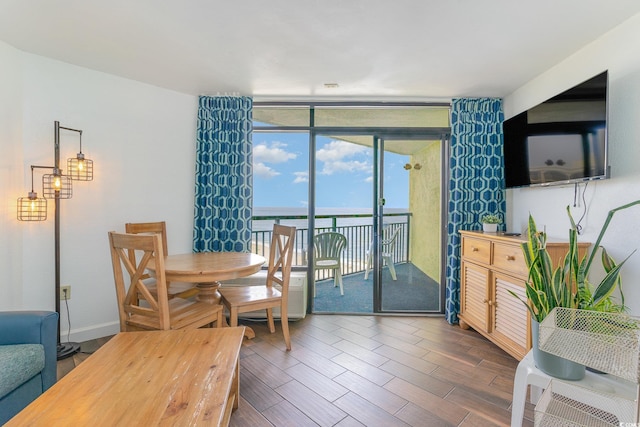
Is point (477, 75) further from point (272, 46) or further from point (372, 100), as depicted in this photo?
point (272, 46)

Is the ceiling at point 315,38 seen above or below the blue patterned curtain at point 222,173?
above

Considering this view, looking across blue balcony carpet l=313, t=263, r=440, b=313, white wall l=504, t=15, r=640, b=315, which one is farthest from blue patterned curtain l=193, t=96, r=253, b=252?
white wall l=504, t=15, r=640, b=315

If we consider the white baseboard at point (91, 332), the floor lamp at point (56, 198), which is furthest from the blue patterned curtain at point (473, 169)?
the floor lamp at point (56, 198)

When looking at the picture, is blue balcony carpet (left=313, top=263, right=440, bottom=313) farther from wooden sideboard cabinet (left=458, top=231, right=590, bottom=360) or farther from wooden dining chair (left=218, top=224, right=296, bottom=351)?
wooden dining chair (left=218, top=224, right=296, bottom=351)

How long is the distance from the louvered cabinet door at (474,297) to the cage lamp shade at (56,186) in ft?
12.1

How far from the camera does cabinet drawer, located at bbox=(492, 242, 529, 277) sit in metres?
2.26

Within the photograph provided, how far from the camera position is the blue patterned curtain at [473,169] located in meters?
3.15

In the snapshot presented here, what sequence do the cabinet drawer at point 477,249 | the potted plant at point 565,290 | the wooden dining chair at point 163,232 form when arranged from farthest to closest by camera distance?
1. the wooden dining chair at point 163,232
2. the cabinet drawer at point 477,249
3. the potted plant at point 565,290

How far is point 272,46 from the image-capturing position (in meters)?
2.27

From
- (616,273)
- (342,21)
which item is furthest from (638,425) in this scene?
(342,21)

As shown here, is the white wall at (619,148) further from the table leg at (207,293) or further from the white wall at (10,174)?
the white wall at (10,174)

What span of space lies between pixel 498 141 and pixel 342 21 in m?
2.17

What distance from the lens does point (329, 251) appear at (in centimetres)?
377

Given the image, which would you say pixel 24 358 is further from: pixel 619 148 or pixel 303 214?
pixel 619 148
